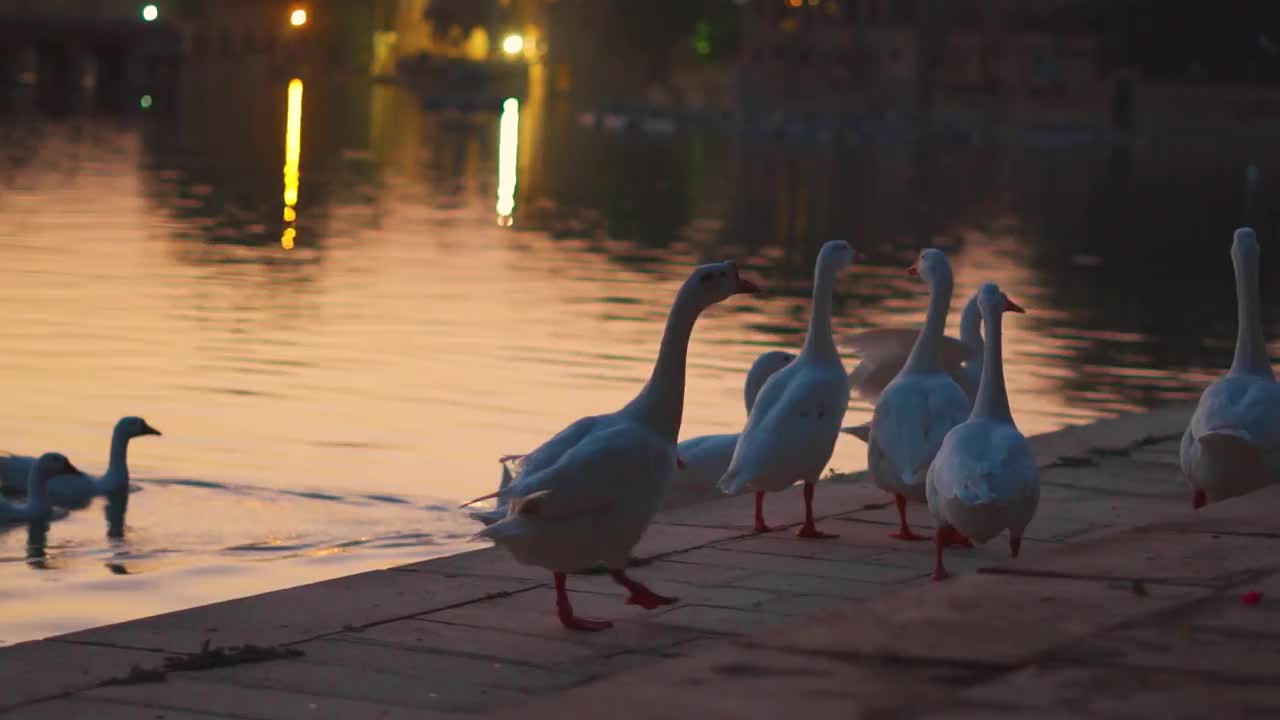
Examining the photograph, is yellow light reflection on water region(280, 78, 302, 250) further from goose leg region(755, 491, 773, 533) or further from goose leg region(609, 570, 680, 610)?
goose leg region(609, 570, 680, 610)

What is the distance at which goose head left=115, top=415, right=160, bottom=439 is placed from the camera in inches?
603

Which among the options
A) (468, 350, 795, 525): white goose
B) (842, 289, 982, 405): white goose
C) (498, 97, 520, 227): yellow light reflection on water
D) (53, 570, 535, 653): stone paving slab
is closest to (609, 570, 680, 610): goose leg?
(53, 570, 535, 653): stone paving slab

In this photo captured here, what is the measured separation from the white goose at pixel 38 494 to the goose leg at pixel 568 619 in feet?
20.0

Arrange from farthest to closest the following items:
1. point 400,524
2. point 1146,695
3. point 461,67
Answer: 1. point 461,67
2. point 400,524
3. point 1146,695

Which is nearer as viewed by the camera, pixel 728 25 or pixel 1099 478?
pixel 1099 478

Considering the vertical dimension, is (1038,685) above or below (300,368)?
above

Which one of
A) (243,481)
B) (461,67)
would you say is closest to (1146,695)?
(243,481)

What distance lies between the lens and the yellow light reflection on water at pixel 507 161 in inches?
1914

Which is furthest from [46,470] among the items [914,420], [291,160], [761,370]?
[291,160]

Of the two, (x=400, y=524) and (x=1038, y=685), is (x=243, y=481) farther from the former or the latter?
(x=1038, y=685)

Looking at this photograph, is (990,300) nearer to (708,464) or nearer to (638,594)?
(638,594)

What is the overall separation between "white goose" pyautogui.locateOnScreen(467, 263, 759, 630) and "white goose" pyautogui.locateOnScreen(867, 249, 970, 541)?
75.9 inches

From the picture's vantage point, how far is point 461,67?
157500 mm

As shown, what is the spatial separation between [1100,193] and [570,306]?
37830 mm
